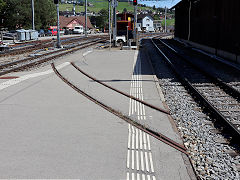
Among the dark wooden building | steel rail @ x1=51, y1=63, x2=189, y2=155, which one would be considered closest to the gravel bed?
steel rail @ x1=51, y1=63, x2=189, y2=155

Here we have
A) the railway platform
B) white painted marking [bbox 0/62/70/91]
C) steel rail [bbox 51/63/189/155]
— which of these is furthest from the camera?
white painted marking [bbox 0/62/70/91]

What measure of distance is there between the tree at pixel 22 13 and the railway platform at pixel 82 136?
177 ft

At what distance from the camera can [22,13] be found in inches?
2453

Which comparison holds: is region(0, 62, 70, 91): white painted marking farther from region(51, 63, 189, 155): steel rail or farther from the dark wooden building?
the dark wooden building

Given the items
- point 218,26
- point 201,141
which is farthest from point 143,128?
point 218,26

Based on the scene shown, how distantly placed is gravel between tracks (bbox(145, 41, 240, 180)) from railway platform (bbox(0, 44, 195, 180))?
0.29 metres

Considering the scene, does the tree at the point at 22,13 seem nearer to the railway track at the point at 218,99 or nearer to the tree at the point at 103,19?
the tree at the point at 103,19

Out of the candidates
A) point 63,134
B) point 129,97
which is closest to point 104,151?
point 63,134

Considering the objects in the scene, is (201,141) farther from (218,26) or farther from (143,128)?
(218,26)

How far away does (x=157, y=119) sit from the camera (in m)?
8.28

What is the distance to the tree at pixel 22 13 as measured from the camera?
62216mm

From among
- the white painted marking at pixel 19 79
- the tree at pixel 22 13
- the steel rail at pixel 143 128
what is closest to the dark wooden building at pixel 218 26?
the white painted marking at pixel 19 79

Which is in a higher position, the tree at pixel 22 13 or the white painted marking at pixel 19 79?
the tree at pixel 22 13

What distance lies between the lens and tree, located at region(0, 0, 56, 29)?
2449 inches
